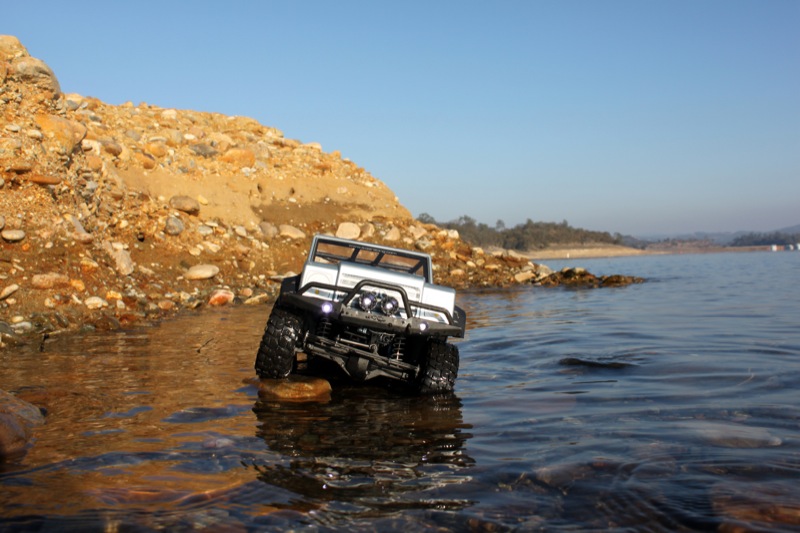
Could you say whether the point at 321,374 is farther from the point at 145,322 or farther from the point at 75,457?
the point at 145,322

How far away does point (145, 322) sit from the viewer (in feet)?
37.6

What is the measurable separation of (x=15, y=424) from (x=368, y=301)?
283 cm

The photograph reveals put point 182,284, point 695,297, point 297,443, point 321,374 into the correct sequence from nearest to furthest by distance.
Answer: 1. point 297,443
2. point 321,374
3. point 182,284
4. point 695,297

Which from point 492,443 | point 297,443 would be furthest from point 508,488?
point 297,443

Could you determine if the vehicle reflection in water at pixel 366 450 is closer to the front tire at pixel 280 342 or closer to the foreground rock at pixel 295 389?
the foreground rock at pixel 295 389

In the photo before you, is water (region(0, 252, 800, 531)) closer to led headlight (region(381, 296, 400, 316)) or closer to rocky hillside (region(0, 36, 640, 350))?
led headlight (region(381, 296, 400, 316))

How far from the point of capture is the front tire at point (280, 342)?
6.31 meters

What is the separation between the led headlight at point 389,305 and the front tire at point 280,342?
89cm

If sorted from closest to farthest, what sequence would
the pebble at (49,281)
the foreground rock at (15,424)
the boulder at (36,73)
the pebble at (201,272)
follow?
the foreground rock at (15,424) → the pebble at (49,281) → the boulder at (36,73) → the pebble at (201,272)

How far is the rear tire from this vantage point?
628cm

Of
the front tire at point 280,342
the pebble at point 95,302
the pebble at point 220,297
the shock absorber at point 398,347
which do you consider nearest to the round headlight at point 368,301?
the shock absorber at point 398,347

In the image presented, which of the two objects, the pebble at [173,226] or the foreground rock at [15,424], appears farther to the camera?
the pebble at [173,226]

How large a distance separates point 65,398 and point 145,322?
561 centimetres

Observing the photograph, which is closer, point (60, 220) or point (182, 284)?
point (60, 220)
